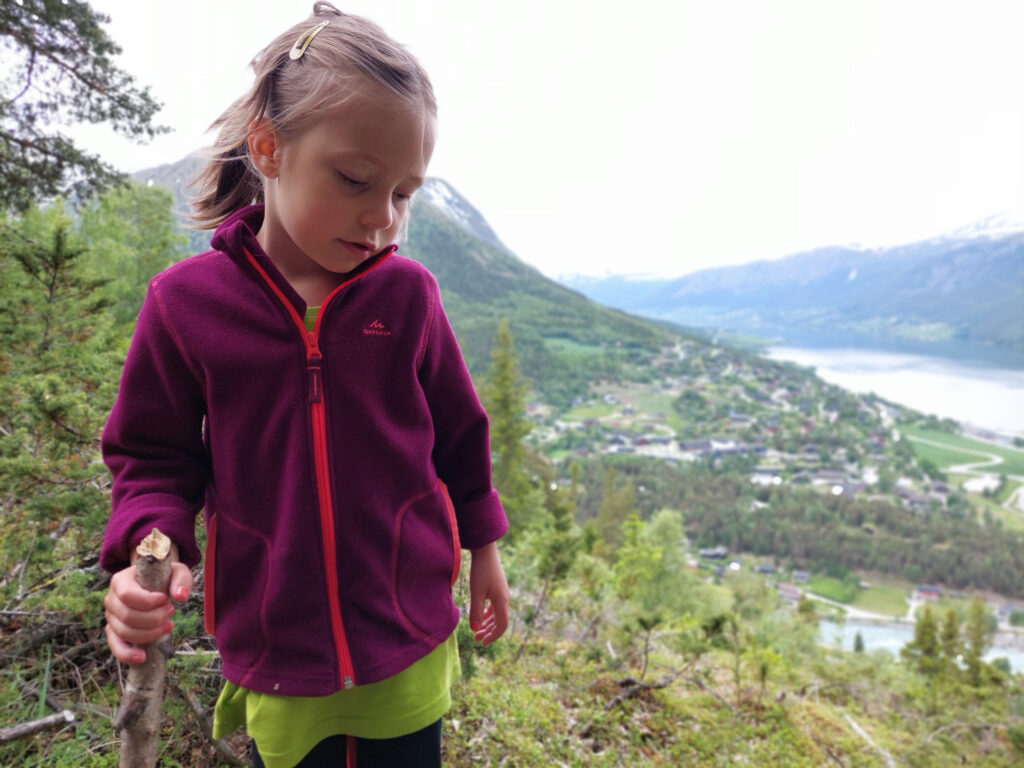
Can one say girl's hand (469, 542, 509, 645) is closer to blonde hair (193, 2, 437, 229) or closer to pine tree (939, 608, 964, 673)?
blonde hair (193, 2, 437, 229)

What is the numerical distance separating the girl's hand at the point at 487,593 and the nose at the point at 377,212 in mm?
788

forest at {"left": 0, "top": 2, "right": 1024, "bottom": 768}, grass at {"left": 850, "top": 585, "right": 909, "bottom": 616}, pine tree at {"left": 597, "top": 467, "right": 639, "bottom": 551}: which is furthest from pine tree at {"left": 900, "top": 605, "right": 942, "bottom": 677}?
grass at {"left": 850, "top": 585, "right": 909, "bottom": 616}

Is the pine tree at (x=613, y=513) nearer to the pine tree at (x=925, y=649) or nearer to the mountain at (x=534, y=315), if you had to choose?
the pine tree at (x=925, y=649)

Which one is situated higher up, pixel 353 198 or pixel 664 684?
pixel 353 198

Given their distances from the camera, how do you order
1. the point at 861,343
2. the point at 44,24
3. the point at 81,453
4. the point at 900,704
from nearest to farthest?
A: the point at 81,453 < the point at 44,24 < the point at 900,704 < the point at 861,343

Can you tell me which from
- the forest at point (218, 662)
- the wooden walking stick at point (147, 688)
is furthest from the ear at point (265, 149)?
the forest at point (218, 662)

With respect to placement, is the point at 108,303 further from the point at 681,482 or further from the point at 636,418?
the point at 636,418

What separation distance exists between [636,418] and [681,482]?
92.6ft

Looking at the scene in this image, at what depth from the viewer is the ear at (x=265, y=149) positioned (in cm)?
100

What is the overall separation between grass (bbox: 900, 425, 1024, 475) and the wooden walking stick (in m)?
98.8

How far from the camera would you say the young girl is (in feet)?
3.14

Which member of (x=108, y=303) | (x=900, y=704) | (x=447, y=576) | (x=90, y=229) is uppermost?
(x=90, y=229)

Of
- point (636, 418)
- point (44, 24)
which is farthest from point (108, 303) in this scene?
point (636, 418)

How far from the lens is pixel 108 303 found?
3.55 m
